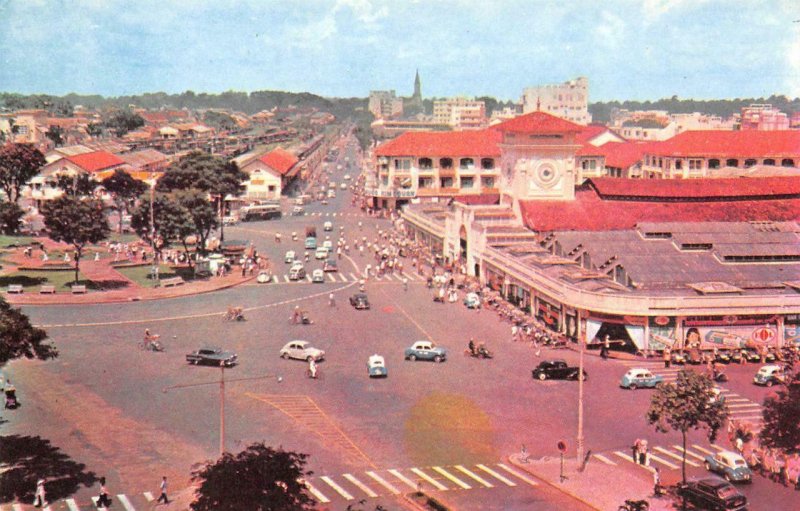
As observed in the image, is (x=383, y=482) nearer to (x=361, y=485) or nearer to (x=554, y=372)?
(x=361, y=485)

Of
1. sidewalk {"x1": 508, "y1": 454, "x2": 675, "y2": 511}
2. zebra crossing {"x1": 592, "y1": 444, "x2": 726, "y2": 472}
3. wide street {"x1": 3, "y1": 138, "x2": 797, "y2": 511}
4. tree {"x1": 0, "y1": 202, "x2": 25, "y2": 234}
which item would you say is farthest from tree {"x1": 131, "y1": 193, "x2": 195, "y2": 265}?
zebra crossing {"x1": 592, "y1": 444, "x2": 726, "y2": 472}

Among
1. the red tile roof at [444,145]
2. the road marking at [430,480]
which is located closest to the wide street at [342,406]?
the road marking at [430,480]

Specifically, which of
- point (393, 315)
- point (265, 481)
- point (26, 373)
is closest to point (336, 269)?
→ point (393, 315)

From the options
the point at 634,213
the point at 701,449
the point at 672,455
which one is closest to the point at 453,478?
the point at 672,455

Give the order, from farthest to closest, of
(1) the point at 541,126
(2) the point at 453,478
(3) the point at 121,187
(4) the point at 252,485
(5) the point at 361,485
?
(3) the point at 121,187 → (1) the point at 541,126 → (2) the point at 453,478 → (5) the point at 361,485 → (4) the point at 252,485

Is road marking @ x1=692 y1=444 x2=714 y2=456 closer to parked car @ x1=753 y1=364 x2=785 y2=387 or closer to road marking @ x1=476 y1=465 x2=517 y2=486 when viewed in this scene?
road marking @ x1=476 y1=465 x2=517 y2=486
